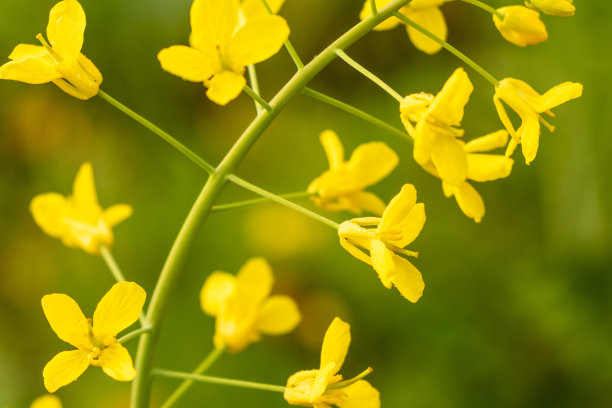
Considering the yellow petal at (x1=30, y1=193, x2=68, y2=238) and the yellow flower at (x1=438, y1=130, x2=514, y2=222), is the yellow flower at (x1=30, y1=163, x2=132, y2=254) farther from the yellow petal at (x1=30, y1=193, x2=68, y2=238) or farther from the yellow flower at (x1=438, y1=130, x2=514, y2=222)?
the yellow flower at (x1=438, y1=130, x2=514, y2=222)

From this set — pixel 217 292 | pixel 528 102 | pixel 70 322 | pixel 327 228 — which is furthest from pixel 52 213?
pixel 327 228

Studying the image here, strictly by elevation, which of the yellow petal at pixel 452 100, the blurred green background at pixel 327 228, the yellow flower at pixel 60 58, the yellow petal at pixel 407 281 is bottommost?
the blurred green background at pixel 327 228

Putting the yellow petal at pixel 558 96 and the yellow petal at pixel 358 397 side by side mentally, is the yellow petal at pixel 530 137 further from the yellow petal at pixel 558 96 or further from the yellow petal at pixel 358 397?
the yellow petal at pixel 358 397

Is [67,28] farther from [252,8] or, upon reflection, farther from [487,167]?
[487,167]

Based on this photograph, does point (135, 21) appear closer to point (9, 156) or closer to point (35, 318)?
point (9, 156)

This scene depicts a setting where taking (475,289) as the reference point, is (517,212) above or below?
above

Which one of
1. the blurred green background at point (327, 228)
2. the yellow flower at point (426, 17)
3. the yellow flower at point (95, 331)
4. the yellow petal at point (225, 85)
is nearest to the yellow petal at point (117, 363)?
the yellow flower at point (95, 331)

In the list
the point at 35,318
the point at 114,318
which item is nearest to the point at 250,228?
the point at 35,318
